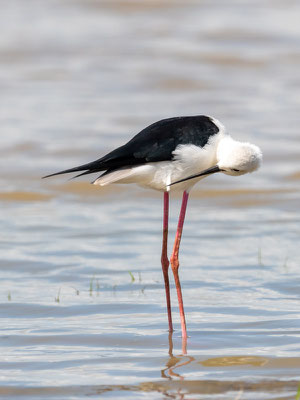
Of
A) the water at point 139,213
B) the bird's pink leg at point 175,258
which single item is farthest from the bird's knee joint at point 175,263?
the water at point 139,213

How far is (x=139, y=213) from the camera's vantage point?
10.2 metres

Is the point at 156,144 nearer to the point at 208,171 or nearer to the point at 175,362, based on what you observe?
the point at 208,171

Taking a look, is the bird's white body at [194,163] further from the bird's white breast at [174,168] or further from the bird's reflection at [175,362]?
the bird's reflection at [175,362]

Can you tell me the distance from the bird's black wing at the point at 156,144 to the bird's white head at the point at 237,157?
5.7 inches

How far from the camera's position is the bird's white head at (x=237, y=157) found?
575 cm

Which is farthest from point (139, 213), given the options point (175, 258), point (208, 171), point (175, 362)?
point (175, 362)

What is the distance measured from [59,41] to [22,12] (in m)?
2.01

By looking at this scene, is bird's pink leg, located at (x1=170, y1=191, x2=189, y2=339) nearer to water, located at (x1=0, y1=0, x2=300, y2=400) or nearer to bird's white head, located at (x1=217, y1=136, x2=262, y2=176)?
water, located at (x1=0, y1=0, x2=300, y2=400)

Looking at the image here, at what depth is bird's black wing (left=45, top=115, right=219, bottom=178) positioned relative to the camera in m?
5.81

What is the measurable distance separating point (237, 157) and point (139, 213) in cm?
451

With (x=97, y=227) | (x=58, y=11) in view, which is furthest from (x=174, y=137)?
(x=58, y=11)

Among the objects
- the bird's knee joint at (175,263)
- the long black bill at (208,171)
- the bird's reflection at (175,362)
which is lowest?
the bird's reflection at (175,362)

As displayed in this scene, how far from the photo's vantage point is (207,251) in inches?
335

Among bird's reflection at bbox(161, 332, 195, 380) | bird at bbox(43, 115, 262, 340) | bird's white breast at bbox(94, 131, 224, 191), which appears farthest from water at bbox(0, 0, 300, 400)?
bird's white breast at bbox(94, 131, 224, 191)
